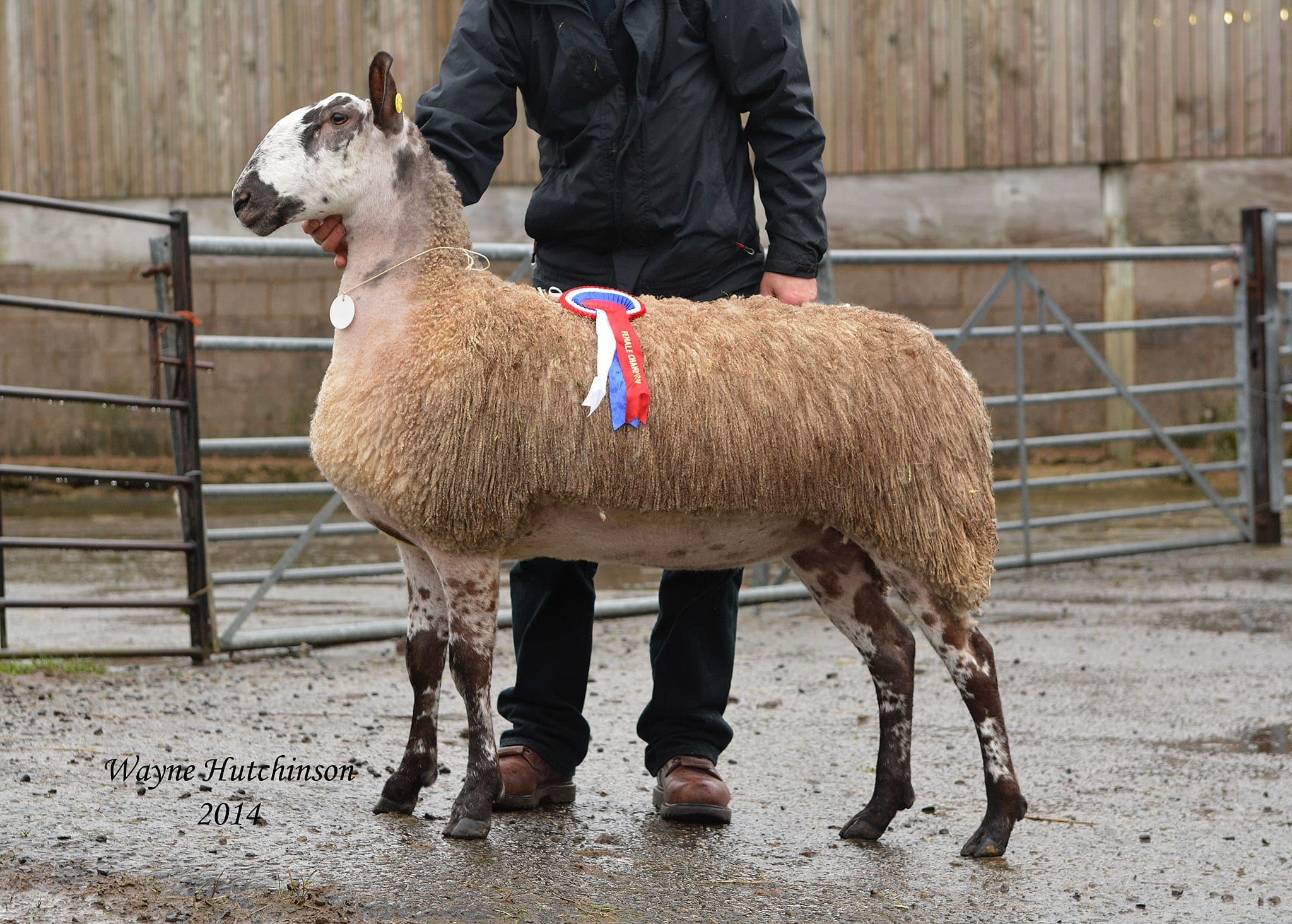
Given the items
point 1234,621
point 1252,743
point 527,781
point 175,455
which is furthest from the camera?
point 1234,621

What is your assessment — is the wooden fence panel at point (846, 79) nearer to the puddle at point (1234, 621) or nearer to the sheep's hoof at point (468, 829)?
the puddle at point (1234, 621)

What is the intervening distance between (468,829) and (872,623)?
1098mm

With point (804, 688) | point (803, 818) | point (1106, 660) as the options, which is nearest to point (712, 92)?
point (803, 818)

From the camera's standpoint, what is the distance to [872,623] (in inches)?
Result: 141

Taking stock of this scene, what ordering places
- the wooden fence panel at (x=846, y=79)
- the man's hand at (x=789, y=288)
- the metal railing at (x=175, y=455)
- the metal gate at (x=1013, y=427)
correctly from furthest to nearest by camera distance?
the wooden fence panel at (x=846, y=79) < the metal gate at (x=1013, y=427) < the metal railing at (x=175, y=455) < the man's hand at (x=789, y=288)

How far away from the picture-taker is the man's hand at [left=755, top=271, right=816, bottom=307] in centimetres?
360

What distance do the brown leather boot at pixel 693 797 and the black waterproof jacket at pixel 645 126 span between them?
1196 mm

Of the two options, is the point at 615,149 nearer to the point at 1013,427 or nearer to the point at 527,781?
the point at 527,781

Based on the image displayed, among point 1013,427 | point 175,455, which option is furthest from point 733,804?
point 1013,427

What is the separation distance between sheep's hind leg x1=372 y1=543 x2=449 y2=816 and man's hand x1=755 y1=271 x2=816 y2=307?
1.07 metres

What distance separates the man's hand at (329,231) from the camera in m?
3.39

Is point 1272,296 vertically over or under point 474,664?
over

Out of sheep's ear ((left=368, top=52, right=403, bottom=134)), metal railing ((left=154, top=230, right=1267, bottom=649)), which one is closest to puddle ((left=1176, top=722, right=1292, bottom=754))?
metal railing ((left=154, top=230, right=1267, bottom=649))

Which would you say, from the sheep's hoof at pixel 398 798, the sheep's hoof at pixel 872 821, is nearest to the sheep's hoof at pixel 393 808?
the sheep's hoof at pixel 398 798
